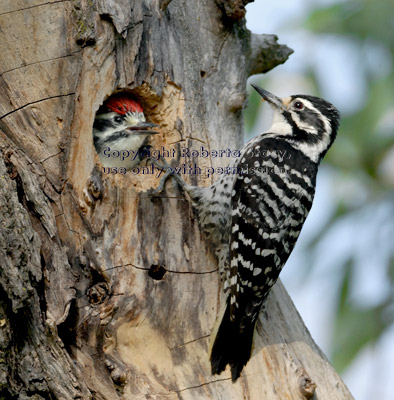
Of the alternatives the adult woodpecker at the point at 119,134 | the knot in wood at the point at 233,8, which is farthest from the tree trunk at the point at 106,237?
the knot in wood at the point at 233,8

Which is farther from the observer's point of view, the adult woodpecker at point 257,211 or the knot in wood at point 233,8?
the knot in wood at point 233,8

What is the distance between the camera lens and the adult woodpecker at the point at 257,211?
4344 mm

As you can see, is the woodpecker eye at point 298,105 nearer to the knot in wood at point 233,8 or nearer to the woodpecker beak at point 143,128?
the knot in wood at point 233,8

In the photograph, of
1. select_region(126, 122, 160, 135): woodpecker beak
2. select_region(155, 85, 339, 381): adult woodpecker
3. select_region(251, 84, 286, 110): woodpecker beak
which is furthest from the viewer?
select_region(251, 84, 286, 110): woodpecker beak

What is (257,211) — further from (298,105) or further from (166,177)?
(298,105)

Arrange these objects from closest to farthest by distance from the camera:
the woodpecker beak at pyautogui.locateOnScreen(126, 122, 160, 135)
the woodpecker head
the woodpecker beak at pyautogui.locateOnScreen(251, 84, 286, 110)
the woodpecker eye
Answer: the woodpecker beak at pyautogui.locateOnScreen(126, 122, 160, 135), the woodpecker head, the woodpecker eye, the woodpecker beak at pyautogui.locateOnScreen(251, 84, 286, 110)

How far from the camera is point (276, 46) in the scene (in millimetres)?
5664

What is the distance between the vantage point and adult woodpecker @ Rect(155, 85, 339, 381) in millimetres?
4344

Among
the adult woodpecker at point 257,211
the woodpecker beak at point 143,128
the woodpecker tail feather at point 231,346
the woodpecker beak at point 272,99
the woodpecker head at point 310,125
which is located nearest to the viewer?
the woodpecker tail feather at point 231,346

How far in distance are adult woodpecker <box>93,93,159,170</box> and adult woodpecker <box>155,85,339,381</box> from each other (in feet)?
2.51

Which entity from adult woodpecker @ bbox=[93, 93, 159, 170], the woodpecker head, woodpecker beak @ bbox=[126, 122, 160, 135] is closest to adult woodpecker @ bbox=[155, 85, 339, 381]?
the woodpecker head

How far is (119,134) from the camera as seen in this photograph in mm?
5250

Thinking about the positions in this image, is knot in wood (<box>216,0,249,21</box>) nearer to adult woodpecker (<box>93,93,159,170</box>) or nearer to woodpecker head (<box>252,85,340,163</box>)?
woodpecker head (<box>252,85,340,163</box>)

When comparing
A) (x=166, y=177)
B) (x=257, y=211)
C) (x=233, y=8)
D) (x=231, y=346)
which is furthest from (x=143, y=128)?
(x=231, y=346)
